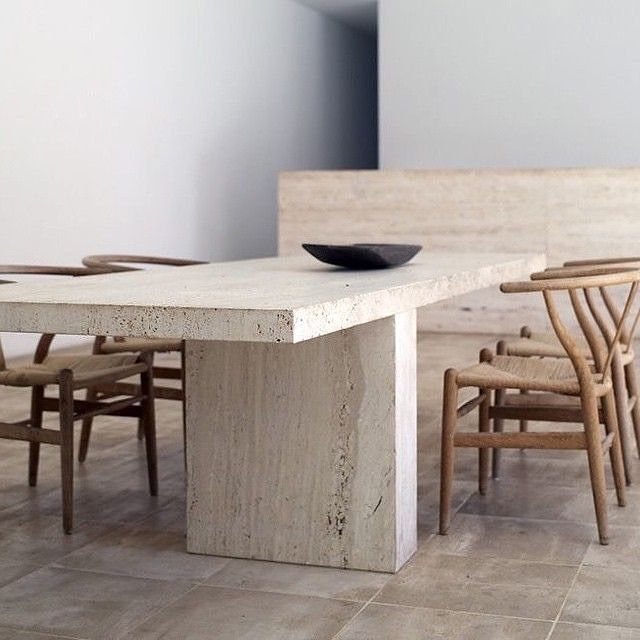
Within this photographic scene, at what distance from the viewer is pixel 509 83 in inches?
383

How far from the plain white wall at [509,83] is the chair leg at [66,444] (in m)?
7.18

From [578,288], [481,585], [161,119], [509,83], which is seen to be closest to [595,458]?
[578,288]

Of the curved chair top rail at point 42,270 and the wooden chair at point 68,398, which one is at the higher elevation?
the curved chair top rail at point 42,270

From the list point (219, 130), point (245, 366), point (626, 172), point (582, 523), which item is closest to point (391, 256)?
point (245, 366)

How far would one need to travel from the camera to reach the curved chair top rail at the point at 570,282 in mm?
2910

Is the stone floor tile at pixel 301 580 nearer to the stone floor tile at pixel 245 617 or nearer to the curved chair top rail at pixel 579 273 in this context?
the stone floor tile at pixel 245 617

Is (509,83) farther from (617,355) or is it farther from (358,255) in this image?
(358,255)

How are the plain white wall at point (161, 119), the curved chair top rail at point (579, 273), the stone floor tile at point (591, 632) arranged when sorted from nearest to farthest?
1. the stone floor tile at point (591, 632)
2. the curved chair top rail at point (579, 273)
3. the plain white wall at point (161, 119)

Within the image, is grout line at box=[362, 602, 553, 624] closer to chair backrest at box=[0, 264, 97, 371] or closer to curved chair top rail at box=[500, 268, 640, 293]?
curved chair top rail at box=[500, 268, 640, 293]

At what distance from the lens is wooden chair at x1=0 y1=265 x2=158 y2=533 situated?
3164mm

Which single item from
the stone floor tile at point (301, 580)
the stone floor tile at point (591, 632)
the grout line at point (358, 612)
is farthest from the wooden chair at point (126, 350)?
the stone floor tile at point (591, 632)

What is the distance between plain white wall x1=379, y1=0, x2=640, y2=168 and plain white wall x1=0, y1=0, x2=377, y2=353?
1.10 metres

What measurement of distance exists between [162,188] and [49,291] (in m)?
6.12

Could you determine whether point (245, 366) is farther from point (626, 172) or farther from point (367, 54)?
point (367, 54)
